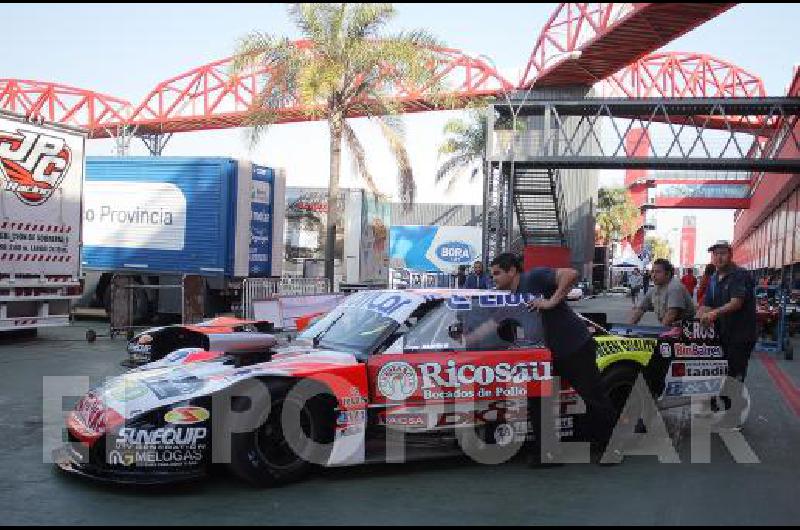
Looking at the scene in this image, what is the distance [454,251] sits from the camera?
49.4m

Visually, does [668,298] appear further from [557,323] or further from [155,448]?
[155,448]

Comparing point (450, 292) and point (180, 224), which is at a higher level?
point (180, 224)

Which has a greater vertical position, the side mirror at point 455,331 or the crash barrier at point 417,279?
the side mirror at point 455,331

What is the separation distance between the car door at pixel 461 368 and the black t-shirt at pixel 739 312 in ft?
7.49

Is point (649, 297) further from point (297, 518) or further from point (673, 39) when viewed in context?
point (673, 39)

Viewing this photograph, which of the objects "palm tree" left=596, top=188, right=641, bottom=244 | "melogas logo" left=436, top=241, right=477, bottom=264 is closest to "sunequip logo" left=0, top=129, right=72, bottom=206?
"melogas logo" left=436, top=241, right=477, bottom=264

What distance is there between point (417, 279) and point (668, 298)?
1824cm

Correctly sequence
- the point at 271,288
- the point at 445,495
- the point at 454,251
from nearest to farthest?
the point at 445,495 < the point at 271,288 < the point at 454,251

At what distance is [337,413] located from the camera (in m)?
5.64

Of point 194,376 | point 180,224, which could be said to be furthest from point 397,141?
point 194,376

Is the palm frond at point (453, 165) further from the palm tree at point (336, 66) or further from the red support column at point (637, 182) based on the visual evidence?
the red support column at point (637, 182)

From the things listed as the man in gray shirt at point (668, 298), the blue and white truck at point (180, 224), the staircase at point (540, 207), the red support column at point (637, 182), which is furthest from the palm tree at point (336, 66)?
the red support column at point (637, 182)

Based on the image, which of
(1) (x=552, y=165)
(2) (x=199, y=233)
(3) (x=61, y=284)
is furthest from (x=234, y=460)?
(1) (x=552, y=165)

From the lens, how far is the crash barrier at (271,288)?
58.7 feet
